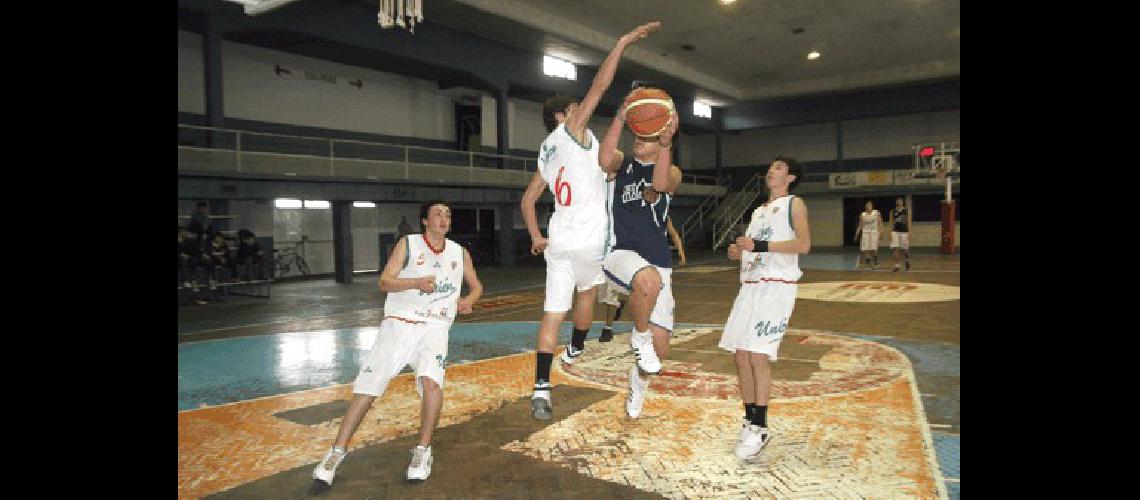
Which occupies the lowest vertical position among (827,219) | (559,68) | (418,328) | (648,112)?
(418,328)

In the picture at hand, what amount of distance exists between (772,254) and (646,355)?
46.9 inches

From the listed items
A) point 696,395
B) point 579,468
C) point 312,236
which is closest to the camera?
point 579,468

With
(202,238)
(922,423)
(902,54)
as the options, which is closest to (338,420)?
(922,423)

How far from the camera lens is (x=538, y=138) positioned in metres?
29.2

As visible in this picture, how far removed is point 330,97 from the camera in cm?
2161

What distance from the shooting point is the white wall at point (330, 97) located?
19281 millimetres

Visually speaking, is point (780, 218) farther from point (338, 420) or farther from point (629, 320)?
point (629, 320)

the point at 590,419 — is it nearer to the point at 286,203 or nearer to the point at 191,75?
the point at 191,75

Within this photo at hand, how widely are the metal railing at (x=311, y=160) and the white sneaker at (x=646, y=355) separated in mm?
11243

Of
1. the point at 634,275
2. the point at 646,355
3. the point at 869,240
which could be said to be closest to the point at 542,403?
the point at 646,355

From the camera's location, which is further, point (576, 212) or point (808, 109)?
point (808, 109)

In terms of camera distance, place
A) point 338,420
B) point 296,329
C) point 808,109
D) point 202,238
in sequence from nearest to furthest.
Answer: point 338,420, point 296,329, point 202,238, point 808,109

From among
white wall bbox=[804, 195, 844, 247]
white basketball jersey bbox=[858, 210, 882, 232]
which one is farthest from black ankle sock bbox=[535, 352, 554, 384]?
white wall bbox=[804, 195, 844, 247]
